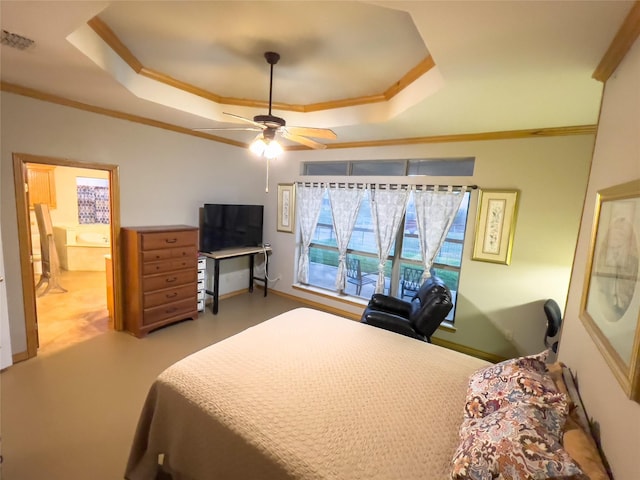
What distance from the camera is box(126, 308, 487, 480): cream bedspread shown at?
4.00 feet

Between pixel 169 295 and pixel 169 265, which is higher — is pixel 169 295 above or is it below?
below

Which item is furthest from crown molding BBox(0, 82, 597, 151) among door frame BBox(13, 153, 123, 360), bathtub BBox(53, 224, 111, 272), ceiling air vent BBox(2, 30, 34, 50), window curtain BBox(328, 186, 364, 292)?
bathtub BBox(53, 224, 111, 272)

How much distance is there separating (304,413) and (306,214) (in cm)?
342

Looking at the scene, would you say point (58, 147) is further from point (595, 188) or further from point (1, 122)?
point (595, 188)

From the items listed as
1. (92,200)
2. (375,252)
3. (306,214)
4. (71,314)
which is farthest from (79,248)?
(375,252)

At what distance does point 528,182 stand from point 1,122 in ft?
16.1

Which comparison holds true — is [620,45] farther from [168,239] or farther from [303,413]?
[168,239]

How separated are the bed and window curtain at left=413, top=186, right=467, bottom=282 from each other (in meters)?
1.67

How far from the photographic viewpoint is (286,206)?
15.7 ft

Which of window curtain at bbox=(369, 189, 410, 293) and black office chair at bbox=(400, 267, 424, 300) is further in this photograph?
black office chair at bbox=(400, 267, 424, 300)

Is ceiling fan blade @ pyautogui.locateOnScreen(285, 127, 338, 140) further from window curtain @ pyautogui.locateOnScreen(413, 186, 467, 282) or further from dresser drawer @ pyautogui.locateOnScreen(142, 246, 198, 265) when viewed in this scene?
dresser drawer @ pyautogui.locateOnScreen(142, 246, 198, 265)

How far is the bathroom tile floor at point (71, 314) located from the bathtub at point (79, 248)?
1.89 ft

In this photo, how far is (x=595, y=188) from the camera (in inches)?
64.5

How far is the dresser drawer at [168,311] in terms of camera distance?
3.39 m
